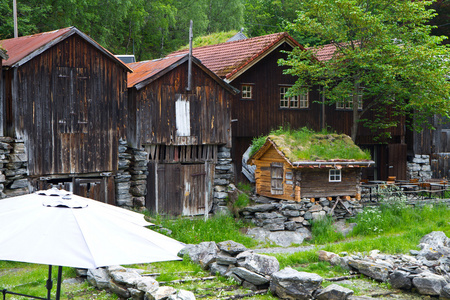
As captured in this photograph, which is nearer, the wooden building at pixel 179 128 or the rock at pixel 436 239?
the rock at pixel 436 239

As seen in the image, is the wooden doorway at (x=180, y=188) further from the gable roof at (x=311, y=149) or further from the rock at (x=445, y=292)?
the rock at (x=445, y=292)

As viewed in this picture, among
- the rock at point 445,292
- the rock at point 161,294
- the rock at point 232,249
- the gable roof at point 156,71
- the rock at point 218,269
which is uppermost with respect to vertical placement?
the gable roof at point 156,71

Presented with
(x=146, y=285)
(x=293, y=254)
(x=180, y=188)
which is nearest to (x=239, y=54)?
(x=180, y=188)

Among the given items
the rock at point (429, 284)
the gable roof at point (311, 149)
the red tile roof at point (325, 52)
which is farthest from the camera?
the red tile roof at point (325, 52)

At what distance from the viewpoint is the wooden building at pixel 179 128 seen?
2052 cm

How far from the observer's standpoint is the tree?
2330 centimetres

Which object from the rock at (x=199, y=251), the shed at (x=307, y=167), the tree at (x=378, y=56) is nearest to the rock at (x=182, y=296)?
the rock at (x=199, y=251)

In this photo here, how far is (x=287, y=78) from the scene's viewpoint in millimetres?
25812

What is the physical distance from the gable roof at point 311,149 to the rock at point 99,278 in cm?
987

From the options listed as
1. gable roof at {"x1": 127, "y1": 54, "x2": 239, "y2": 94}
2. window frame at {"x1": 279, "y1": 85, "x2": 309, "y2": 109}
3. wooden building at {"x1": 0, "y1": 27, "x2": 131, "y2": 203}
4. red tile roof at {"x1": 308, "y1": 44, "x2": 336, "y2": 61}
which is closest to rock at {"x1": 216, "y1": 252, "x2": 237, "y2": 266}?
wooden building at {"x1": 0, "y1": 27, "x2": 131, "y2": 203}

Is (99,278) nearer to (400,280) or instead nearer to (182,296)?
(182,296)

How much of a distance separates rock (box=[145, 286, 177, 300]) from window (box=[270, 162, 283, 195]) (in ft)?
36.9

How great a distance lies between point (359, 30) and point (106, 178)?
40.9 feet

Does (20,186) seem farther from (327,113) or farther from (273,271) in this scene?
(327,113)
